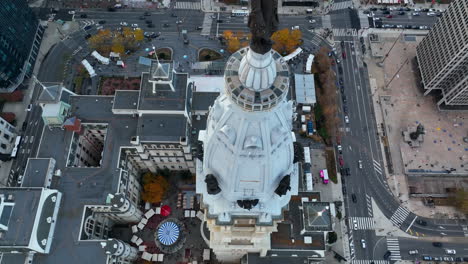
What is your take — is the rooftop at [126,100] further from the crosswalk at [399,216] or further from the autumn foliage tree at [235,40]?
the crosswalk at [399,216]

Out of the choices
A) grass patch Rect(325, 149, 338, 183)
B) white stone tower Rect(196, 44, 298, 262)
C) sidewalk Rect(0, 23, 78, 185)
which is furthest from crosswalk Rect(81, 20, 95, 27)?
white stone tower Rect(196, 44, 298, 262)

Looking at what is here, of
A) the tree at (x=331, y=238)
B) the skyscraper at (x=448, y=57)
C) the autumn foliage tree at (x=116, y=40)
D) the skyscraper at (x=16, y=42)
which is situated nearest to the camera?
the tree at (x=331, y=238)

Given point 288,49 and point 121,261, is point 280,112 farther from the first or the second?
point 288,49

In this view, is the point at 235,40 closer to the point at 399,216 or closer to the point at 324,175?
the point at 324,175

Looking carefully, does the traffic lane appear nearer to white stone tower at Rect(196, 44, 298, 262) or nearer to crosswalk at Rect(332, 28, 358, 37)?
white stone tower at Rect(196, 44, 298, 262)

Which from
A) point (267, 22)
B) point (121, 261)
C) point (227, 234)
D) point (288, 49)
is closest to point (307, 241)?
point (227, 234)

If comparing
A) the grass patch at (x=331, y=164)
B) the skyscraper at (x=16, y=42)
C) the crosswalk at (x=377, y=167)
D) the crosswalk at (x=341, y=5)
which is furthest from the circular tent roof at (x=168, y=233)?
the crosswalk at (x=341, y=5)
